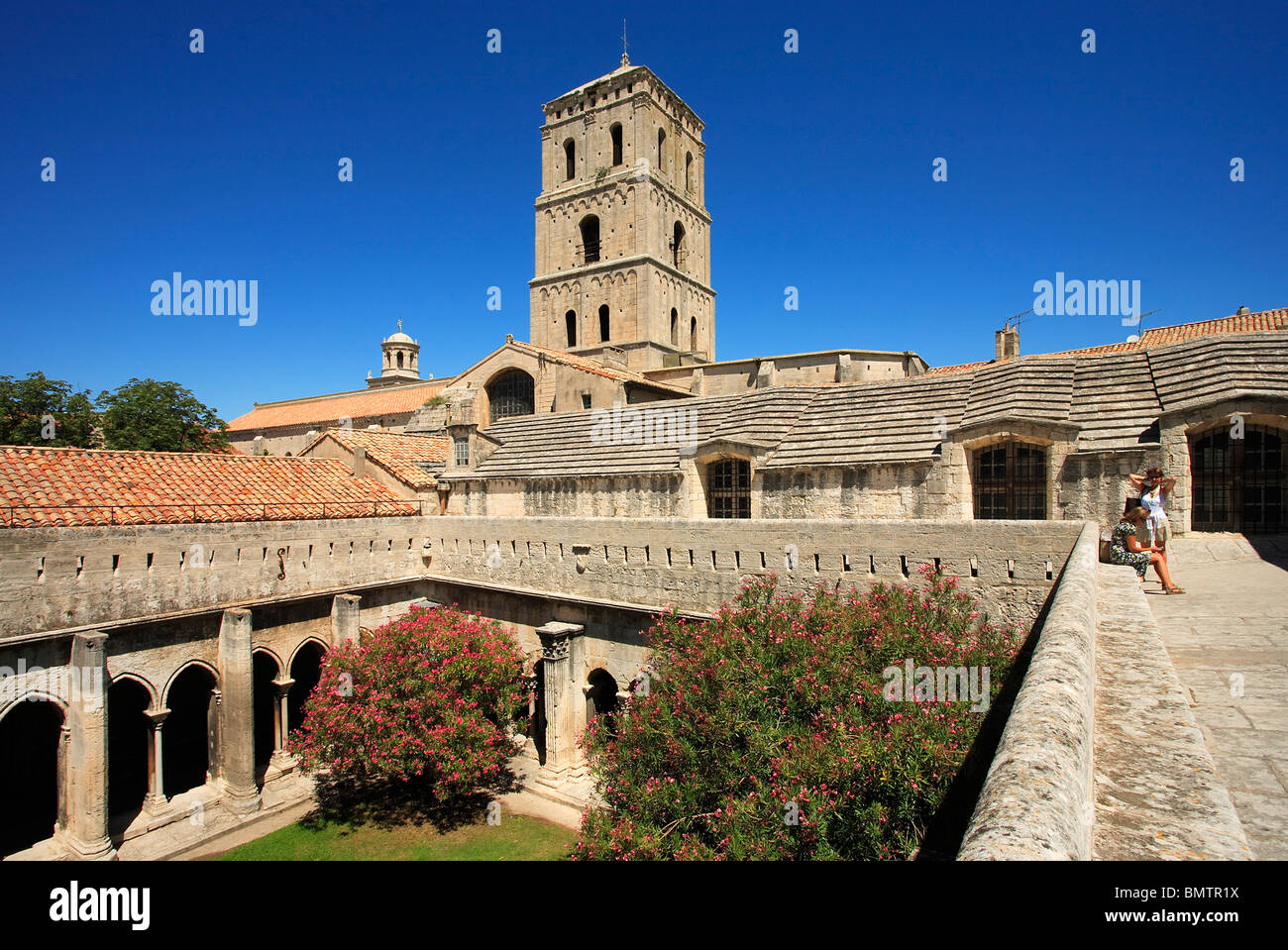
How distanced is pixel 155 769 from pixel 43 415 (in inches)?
1032

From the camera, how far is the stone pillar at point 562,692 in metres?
15.3

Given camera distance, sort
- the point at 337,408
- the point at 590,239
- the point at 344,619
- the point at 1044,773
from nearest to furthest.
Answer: the point at 1044,773 → the point at 344,619 → the point at 590,239 → the point at 337,408

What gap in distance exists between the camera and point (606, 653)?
51.2ft

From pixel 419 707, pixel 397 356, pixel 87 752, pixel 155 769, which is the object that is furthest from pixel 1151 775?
pixel 397 356

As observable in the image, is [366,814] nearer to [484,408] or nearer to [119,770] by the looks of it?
[119,770]

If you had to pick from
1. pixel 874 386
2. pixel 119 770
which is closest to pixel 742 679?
pixel 874 386

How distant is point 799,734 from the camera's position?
8266 millimetres

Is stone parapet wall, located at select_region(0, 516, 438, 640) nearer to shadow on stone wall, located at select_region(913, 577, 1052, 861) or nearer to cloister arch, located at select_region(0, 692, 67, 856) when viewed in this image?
cloister arch, located at select_region(0, 692, 67, 856)

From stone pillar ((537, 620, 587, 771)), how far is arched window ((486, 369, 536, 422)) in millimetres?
16795

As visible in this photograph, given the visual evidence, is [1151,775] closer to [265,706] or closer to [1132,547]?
[1132,547]

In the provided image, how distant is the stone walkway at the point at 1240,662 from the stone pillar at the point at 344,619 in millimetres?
16971

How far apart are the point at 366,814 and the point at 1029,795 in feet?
52.0

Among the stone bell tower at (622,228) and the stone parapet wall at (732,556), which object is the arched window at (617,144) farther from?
the stone parapet wall at (732,556)

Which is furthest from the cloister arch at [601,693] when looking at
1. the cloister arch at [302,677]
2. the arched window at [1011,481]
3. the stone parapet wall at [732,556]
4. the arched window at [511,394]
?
the arched window at [511,394]
